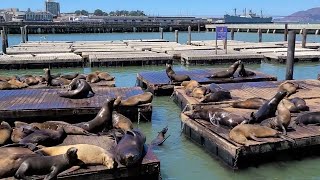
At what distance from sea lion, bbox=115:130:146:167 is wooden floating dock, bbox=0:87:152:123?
2.77 m

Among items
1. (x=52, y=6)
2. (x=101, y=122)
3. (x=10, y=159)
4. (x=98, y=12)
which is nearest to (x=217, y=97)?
(x=101, y=122)

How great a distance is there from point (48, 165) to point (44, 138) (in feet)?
3.02

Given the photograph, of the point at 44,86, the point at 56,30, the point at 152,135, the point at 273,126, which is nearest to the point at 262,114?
the point at 273,126

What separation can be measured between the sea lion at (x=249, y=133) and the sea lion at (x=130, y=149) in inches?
56.0

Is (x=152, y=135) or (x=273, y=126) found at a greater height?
(x=273, y=126)

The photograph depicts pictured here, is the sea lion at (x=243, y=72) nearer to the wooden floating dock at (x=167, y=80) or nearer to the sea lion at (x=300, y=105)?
the wooden floating dock at (x=167, y=80)

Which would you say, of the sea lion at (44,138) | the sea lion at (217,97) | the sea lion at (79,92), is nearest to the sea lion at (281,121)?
the sea lion at (217,97)

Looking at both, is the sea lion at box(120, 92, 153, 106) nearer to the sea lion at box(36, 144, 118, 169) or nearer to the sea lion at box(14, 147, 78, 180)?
the sea lion at box(36, 144, 118, 169)

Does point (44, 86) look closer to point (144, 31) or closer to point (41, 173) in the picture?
point (41, 173)

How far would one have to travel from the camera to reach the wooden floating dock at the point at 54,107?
7895 millimetres

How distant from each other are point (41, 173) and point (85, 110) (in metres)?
3.40

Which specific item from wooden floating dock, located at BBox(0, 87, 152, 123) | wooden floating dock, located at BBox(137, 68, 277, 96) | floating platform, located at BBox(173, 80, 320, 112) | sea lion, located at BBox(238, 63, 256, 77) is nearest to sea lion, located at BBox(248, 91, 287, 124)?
floating platform, located at BBox(173, 80, 320, 112)

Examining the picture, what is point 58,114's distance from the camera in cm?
796

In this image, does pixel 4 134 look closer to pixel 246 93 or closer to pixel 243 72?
pixel 246 93
